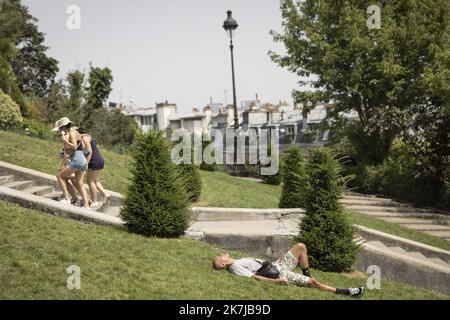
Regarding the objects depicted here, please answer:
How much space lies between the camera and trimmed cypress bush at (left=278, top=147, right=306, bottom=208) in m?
9.87

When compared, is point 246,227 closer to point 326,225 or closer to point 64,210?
point 326,225

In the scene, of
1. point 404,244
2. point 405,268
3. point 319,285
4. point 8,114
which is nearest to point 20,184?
point 319,285

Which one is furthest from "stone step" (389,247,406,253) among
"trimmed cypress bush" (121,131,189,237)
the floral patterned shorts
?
"trimmed cypress bush" (121,131,189,237)

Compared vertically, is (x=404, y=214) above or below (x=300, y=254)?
below

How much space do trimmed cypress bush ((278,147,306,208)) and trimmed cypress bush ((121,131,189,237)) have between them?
2367 mm

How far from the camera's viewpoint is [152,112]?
69.8 meters

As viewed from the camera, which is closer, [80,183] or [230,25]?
[80,183]

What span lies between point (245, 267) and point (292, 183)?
5.39 meters

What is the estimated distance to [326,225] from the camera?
8.48 meters

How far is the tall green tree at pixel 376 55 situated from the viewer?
19453mm

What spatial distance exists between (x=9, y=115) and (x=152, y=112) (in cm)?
4720

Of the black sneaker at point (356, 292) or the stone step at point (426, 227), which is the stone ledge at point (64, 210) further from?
the stone step at point (426, 227)

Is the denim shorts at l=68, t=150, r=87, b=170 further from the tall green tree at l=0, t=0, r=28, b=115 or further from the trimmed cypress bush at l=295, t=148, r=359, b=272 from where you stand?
the tall green tree at l=0, t=0, r=28, b=115
